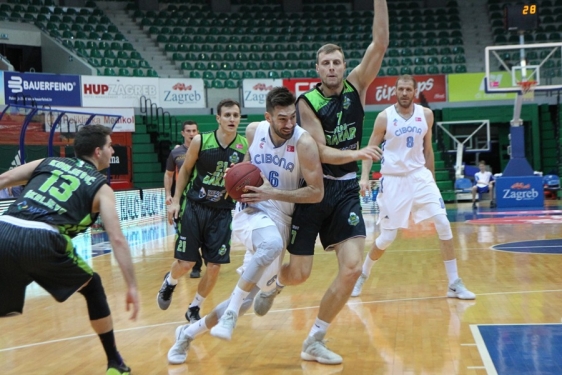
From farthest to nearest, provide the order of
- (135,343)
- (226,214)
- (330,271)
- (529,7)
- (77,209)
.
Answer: (529,7) < (330,271) < (226,214) < (135,343) < (77,209)

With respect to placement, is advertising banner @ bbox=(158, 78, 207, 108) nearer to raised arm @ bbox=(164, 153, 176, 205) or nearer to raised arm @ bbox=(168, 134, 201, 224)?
raised arm @ bbox=(164, 153, 176, 205)

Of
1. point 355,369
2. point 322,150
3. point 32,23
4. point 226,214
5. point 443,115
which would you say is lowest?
point 355,369

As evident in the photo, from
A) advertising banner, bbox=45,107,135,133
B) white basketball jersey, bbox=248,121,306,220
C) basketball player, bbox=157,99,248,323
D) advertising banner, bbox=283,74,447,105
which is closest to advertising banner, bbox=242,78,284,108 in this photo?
advertising banner, bbox=283,74,447,105

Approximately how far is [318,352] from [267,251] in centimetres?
72

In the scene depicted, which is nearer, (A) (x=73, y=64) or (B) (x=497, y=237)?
(B) (x=497, y=237)

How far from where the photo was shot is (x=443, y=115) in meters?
24.0

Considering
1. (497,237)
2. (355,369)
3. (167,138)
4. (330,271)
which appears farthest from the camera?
(167,138)

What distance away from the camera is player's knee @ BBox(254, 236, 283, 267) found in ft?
14.9

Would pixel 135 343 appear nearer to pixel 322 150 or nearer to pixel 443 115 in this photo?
pixel 322 150

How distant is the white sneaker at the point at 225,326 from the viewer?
4.38m

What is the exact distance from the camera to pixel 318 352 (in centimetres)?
466

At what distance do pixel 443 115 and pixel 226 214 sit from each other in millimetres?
18792

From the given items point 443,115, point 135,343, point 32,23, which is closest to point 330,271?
point 135,343

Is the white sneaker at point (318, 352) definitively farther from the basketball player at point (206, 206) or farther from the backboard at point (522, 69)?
the backboard at point (522, 69)
